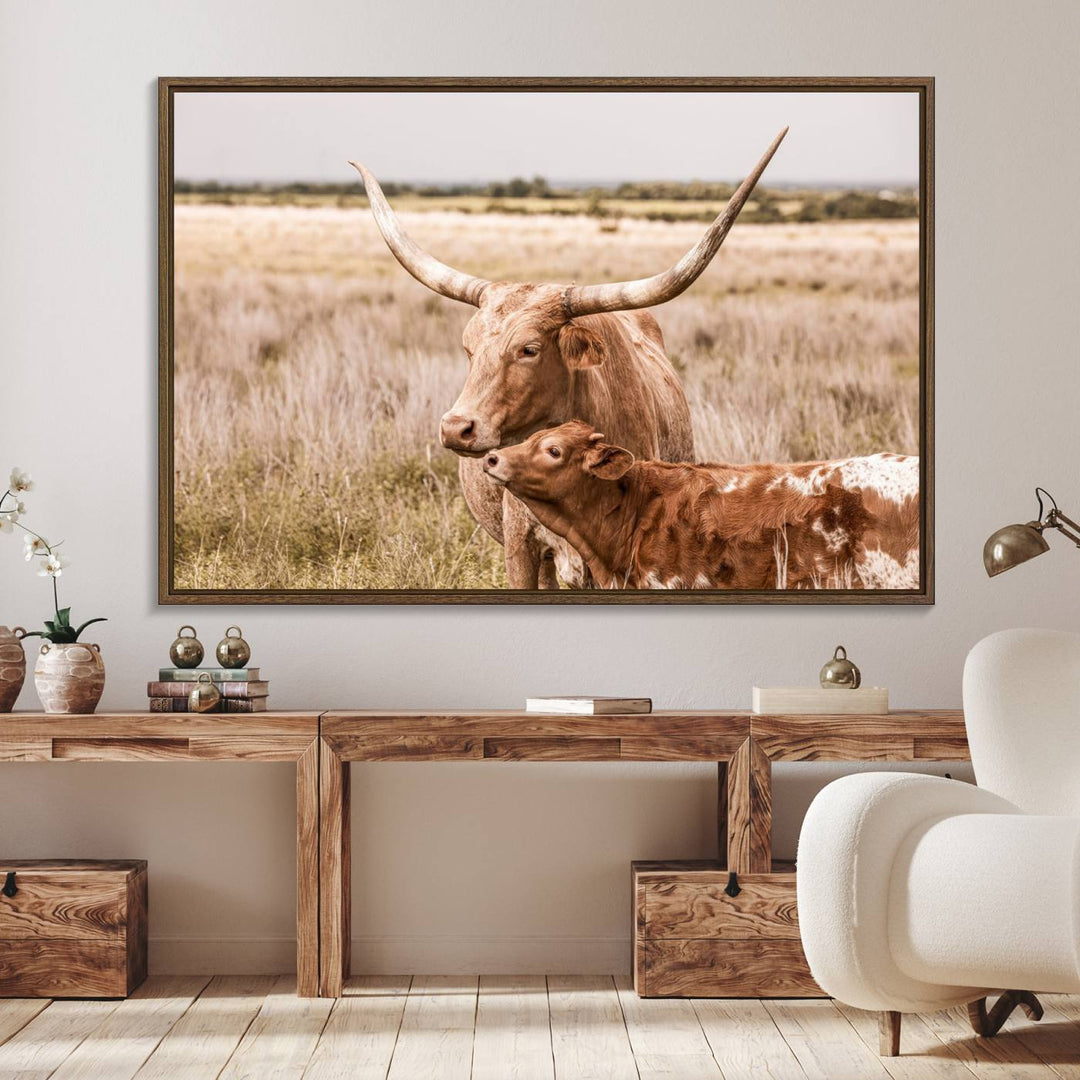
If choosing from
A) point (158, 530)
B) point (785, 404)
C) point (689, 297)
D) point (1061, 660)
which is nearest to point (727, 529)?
point (785, 404)

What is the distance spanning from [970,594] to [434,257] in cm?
165

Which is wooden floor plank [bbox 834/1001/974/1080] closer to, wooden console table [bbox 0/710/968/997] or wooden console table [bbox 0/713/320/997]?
wooden console table [bbox 0/710/968/997]

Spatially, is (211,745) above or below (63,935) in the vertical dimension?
above

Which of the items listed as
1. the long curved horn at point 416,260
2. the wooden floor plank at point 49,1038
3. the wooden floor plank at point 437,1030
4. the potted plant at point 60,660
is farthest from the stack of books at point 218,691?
the long curved horn at point 416,260

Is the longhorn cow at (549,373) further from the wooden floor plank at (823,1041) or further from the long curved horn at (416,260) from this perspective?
the wooden floor plank at (823,1041)

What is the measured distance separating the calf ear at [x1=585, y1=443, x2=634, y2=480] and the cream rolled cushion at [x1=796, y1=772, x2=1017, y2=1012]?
1175 mm

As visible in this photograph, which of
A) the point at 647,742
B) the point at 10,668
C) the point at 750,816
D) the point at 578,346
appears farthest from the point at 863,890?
the point at 10,668

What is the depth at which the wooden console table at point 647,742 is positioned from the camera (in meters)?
3.08

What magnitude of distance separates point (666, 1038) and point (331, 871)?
0.85 m

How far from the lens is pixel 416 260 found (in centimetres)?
349

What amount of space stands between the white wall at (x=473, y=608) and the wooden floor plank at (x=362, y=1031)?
249 millimetres

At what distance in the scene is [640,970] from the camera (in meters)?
3.07

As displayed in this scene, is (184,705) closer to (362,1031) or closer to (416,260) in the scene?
(362,1031)

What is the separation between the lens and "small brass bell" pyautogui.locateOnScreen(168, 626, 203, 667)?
324 centimetres
